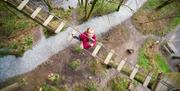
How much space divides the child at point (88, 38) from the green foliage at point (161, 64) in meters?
5.15

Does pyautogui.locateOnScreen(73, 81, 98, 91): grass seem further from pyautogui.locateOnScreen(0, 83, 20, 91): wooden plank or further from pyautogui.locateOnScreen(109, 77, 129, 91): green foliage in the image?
pyautogui.locateOnScreen(0, 83, 20, 91): wooden plank

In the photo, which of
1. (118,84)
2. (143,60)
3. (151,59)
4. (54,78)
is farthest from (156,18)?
(54,78)

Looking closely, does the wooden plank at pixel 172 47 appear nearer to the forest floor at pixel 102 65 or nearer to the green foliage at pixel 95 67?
the forest floor at pixel 102 65

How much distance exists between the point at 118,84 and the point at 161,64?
3559mm

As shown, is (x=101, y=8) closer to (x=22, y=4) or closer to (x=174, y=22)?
(x=174, y=22)

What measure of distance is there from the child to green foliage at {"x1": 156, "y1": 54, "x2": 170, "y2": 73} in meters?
5.15

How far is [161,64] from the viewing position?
19469mm

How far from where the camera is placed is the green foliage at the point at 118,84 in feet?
57.0

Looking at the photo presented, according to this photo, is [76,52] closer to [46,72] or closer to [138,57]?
[46,72]

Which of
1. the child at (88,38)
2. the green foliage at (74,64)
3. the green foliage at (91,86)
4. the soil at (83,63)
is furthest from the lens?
the green foliage at (74,64)

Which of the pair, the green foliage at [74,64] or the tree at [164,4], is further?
the tree at [164,4]

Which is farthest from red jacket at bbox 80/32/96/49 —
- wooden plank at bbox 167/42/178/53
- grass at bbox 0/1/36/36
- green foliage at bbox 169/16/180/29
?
green foliage at bbox 169/16/180/29

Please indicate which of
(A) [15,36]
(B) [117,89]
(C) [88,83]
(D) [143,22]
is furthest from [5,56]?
(D) [143,22]

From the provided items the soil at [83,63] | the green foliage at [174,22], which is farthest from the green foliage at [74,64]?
the green foliage at [174,22]
